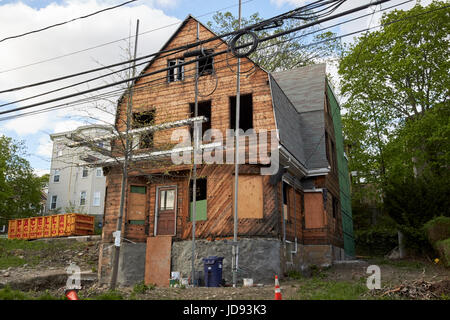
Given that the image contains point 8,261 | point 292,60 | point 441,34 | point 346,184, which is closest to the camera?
point 8,261

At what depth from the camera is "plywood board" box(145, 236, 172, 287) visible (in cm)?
1712

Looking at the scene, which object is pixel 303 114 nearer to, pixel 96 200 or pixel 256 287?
pixel 256 287

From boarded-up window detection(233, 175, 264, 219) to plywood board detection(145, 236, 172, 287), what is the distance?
3637mm

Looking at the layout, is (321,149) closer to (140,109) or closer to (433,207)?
(433,207)

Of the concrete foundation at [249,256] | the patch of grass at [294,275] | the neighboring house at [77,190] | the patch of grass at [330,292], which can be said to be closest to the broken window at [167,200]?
the concrete foundation at [249,256]

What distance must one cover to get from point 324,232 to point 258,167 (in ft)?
17.5

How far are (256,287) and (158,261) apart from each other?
18.1ft

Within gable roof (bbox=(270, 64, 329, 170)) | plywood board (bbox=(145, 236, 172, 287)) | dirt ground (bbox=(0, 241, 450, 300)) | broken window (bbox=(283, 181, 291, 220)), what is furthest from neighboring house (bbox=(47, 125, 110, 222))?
broken window (bbox=(283, 181, 291, 220))

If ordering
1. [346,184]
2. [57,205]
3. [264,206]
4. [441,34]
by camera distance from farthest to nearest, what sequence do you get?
[57,205] < [346,184] < [441,34] < [264,206]

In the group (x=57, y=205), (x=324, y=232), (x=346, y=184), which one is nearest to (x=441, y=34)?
(x=346, y=184)

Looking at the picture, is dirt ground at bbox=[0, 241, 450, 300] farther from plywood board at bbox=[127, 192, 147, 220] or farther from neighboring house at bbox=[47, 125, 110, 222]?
neighboring house at bbox=[47, 125, 110, 222]

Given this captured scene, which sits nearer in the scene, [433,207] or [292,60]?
[433,207]

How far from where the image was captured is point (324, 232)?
63.4ft
